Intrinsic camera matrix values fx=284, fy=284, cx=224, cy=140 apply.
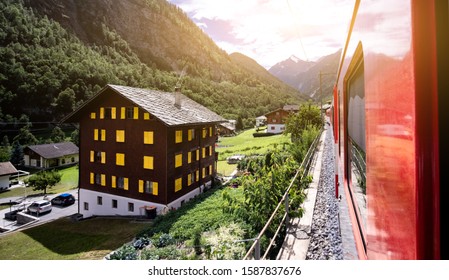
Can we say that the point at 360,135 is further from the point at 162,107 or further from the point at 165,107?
the point at 165,107

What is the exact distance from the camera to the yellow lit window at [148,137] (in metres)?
15.4

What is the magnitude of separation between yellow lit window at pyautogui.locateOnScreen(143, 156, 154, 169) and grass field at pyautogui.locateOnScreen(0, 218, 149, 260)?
10.0 feet

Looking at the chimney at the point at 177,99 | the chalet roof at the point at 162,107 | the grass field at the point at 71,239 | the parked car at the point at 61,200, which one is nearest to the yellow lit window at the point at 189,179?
the chalet roof at the point at 162,107

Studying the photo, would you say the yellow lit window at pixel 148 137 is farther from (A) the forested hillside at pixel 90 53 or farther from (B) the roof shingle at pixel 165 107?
(A) the forested hillside at pixel 90 53

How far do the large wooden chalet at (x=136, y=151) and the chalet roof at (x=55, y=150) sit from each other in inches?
508

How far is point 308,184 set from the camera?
284 inches

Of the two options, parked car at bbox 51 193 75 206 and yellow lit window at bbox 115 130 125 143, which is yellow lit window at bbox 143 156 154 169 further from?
parked car at bbox 51 193 75 206

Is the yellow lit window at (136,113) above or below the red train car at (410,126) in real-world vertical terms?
above

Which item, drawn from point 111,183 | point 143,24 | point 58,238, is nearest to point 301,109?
point 143,24

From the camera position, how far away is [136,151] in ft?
52.8

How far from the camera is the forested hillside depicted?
755 inches

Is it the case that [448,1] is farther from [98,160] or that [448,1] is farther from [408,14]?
[98,160]

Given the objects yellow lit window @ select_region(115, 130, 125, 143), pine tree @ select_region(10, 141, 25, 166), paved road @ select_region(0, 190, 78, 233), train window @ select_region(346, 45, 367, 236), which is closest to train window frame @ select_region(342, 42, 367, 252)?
train window @ select_region(346, 45, 367, 236)
